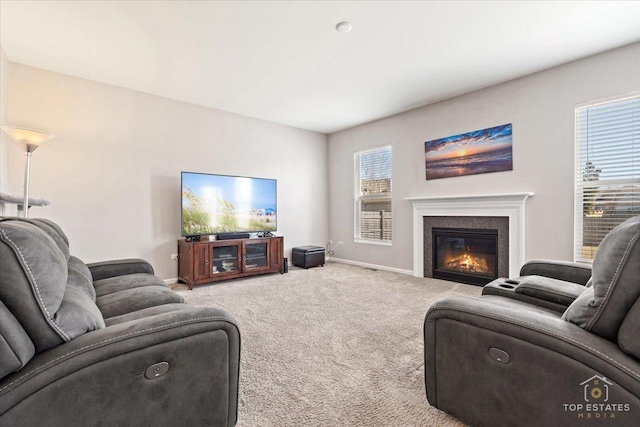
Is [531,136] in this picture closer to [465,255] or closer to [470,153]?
[470,153]

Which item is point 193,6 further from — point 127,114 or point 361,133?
point 361,133

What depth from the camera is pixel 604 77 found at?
2.91 m

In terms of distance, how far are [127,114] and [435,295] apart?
14.6 feet

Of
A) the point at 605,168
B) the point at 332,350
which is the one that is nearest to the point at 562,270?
the point at 332,350

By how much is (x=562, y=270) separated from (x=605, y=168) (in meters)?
1.79

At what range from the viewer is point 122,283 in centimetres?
198

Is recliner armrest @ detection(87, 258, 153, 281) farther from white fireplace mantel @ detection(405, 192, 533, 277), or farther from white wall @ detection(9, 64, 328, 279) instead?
white fireplace mantel @ detection(405, 192, 533, 277)

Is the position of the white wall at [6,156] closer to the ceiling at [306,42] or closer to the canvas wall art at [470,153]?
the ceiling at [306,42]

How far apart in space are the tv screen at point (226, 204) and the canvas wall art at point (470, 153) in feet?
8.31

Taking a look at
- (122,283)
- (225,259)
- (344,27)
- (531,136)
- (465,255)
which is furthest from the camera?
(225,259)

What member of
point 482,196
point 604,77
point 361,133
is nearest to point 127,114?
point 361,133

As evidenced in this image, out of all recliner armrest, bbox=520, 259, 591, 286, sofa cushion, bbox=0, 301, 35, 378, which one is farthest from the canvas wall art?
sofa cushion, bbox=0, 301, 35, 378

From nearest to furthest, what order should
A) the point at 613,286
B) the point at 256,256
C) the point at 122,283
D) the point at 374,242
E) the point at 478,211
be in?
the point at 613,286, the point at 122,283, the point at 478,211, the point at 256,256, the point at 374,242

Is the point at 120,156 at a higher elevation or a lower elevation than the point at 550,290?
higher
